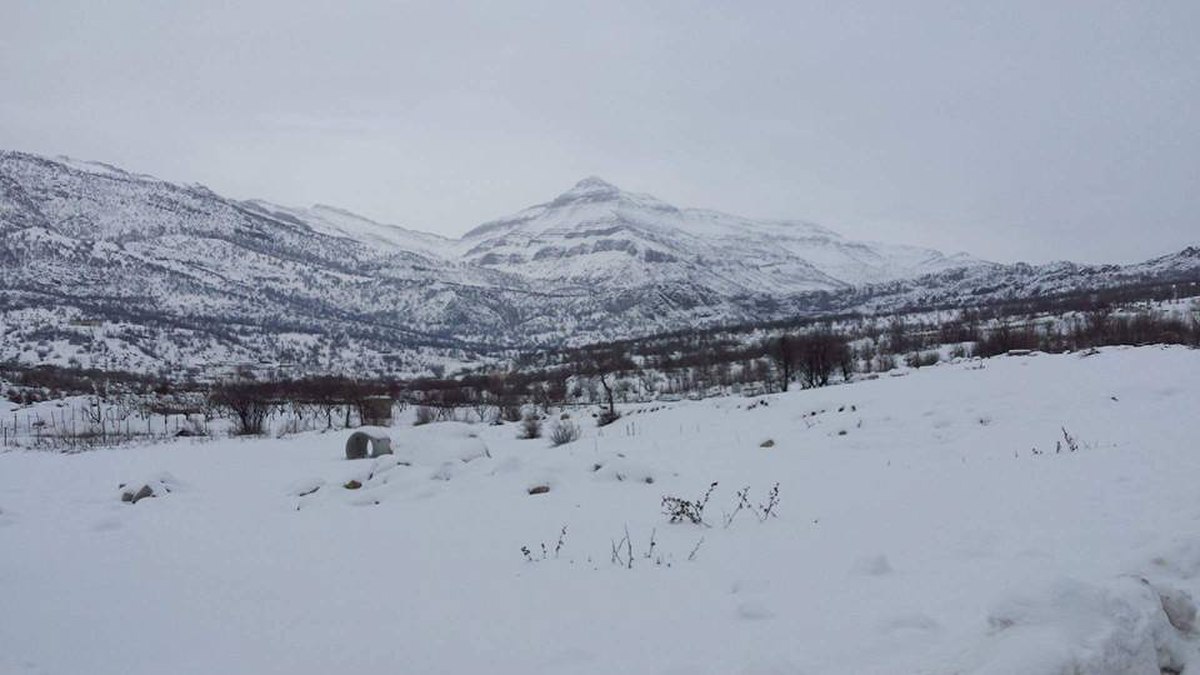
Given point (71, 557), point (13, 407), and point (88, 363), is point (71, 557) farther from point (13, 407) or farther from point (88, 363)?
point (88, 363)

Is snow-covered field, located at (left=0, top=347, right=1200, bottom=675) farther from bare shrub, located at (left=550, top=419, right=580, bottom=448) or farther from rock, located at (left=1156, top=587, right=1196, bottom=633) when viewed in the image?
bare shrub, located at (left=550, top=419, right=580, bottom=448)

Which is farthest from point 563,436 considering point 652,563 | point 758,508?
point 652,563

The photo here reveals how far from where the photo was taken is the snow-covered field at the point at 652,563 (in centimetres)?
489

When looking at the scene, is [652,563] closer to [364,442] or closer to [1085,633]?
[1085,633]

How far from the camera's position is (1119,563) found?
19.7ft

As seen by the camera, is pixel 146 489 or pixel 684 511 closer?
pixel 684 511

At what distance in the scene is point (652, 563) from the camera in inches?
291

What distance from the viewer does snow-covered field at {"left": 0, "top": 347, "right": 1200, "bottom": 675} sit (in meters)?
4.89

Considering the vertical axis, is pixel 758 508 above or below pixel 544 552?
below

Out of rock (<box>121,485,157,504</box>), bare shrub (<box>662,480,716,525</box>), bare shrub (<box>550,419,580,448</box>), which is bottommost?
bare shrub (<box>550,419,580,448</box>)

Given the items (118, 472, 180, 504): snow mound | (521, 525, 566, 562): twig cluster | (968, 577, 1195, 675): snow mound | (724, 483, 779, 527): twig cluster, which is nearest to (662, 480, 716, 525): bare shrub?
(724, 483, 779, 527): twig cluster

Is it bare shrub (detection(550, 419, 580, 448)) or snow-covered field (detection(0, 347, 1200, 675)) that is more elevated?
snow-covered field (detection(0, 347, 1200, 675))

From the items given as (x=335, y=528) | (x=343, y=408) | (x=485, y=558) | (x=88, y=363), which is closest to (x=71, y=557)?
(x=335, y=528)

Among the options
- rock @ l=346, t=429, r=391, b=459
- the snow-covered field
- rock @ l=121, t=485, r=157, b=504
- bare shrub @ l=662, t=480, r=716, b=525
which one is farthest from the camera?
rock @ l=346, t=429, r=391, b=459
